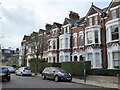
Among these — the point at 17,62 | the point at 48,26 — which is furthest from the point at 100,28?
the point at 17,62

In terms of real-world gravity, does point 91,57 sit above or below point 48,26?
below

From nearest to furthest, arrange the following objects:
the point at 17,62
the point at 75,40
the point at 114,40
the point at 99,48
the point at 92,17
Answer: the point at 114,40 < the point at 99,48 < the point at 92,17 < the point at 75,40 < the point at 17,62

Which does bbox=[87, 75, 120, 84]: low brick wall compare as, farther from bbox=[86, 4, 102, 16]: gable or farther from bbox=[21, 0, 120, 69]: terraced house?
bbox=[86, 4, 102, 16]: gable

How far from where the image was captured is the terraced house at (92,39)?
92.6ft

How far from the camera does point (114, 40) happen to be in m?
28.1

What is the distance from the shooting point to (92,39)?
32531 mm

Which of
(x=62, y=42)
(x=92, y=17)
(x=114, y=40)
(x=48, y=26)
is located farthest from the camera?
(x=48, y=26)

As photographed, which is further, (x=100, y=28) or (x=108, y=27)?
(x=100, y=28)

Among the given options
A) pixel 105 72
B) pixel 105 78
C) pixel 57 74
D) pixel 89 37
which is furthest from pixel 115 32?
pixel 57 74

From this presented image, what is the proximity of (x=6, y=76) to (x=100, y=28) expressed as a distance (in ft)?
52.5

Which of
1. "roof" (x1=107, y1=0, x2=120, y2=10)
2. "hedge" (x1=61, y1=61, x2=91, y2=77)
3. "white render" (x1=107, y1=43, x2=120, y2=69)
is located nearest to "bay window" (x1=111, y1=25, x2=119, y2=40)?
"white render" (x1=107, y1=43, x2=120, y2=69)

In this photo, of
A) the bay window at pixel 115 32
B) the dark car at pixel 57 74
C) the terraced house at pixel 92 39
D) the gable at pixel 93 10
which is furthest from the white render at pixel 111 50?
the gable at pixel 93 10

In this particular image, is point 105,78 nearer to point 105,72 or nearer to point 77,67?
point 105,72

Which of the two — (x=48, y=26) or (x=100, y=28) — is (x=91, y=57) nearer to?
(x=100, y=28)
